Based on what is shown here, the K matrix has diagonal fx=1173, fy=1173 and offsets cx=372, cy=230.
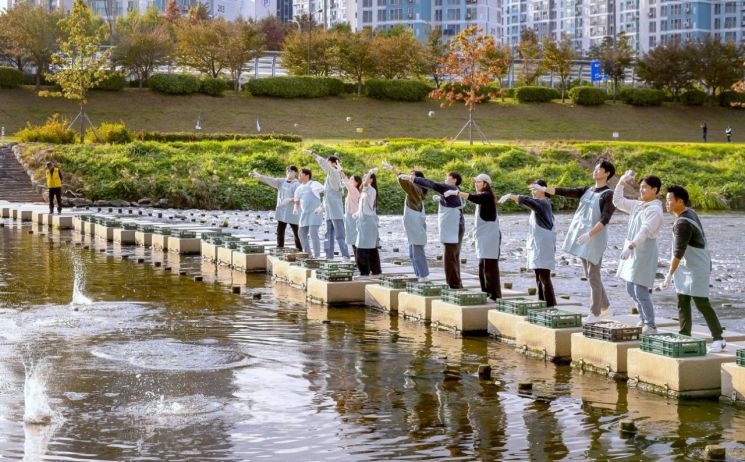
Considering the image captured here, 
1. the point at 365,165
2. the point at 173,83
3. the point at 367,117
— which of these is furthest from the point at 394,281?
the point at 173,83

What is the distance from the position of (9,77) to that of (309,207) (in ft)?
152

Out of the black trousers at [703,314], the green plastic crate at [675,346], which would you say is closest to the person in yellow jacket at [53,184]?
the black trousers at [703,314]

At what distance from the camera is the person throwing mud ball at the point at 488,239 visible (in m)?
13.5

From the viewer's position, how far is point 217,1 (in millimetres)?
148125

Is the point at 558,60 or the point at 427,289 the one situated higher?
the point at 558,60

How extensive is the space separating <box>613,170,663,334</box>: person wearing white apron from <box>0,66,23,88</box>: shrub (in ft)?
179

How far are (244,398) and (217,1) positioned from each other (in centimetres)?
14330

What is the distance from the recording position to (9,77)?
60.6 m

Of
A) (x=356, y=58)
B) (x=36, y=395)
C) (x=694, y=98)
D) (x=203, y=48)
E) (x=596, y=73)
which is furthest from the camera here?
(x=596, y=73)

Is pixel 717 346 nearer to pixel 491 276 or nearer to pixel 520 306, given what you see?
pixel 520 306

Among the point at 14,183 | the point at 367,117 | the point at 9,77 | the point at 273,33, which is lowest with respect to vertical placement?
the point at 14,183

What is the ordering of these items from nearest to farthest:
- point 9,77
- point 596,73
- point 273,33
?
point 9,77 → point 596,73 → point 273,33

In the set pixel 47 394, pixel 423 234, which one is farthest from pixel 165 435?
pixel 423 234

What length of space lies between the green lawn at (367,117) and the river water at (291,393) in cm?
4109
